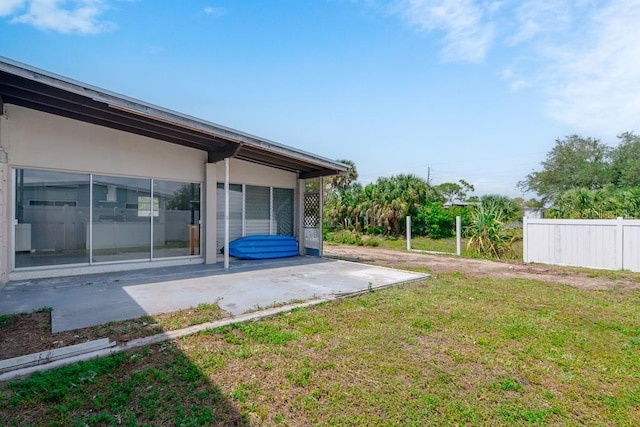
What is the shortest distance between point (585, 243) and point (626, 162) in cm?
2209

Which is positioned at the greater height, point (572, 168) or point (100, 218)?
point (572, 168)

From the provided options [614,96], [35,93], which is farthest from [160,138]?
[614,96]

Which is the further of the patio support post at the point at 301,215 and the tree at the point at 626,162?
the tree at the point at 626,162

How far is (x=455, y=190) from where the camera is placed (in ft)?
130

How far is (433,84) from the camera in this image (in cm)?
1080

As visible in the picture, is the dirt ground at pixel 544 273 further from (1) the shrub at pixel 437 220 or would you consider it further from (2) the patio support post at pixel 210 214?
(1) the shrub at pixel 437 220

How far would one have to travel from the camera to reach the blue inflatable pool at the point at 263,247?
30.7 feet

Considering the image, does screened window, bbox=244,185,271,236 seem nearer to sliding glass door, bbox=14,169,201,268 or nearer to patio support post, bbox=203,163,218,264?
patio support post, bbox=203,163,218,264

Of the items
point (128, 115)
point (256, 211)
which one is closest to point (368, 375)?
point (128, 115)

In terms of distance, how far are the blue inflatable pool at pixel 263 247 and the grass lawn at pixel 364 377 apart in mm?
5161

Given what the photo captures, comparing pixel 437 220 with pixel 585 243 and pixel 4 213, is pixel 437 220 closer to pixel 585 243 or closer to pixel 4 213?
pixel 585 243

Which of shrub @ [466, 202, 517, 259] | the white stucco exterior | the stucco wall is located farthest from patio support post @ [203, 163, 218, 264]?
shrub @ [466, 202, 517, 259]

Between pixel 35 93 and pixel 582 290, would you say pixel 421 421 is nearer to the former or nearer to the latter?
pixel 582 290

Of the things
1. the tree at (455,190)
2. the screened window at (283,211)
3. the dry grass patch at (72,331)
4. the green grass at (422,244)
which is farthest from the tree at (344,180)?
the dry grass patch at (72,331)
